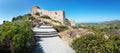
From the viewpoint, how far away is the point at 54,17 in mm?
37969

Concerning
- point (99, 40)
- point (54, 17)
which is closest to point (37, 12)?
point (54, 17)

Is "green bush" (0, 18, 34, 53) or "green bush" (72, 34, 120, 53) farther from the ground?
"green bush" (0, 18, 34, 53)

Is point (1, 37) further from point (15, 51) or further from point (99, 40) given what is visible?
point (99, 40)

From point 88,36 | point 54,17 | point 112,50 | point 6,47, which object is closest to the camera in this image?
point 112,50

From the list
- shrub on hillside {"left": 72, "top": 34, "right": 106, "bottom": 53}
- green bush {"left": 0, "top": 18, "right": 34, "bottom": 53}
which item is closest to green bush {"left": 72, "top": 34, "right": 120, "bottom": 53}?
shrub on hillside {"left": 72, "top": 34, "right": 106, "bottom": 53}

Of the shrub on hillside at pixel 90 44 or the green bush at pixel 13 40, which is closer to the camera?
the green bush at pixel 13 40

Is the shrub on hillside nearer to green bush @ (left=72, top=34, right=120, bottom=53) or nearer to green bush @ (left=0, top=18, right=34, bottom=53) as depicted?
green bush @ (left=72, top=34, right=120, bottom=53)

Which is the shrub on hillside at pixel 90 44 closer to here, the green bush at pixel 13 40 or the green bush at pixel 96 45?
the green bush at pixel 96 45

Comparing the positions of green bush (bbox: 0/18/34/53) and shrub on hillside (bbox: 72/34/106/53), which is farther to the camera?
shrub on hillside (bbox: 72/34/106/53)

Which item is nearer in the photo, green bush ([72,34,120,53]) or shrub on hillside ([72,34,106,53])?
green bush ([72,34,120,53])

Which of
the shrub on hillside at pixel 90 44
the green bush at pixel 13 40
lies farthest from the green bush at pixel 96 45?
the green bush at pixel 13 40

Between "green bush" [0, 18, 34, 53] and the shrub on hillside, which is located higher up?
"green bush" [0, 18, 34, 53]

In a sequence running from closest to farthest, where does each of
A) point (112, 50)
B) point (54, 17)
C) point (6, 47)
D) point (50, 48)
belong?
point (112, 50) < point (6, 47) < point (50, 48) < point (54, 17)

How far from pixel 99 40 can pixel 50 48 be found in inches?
126
